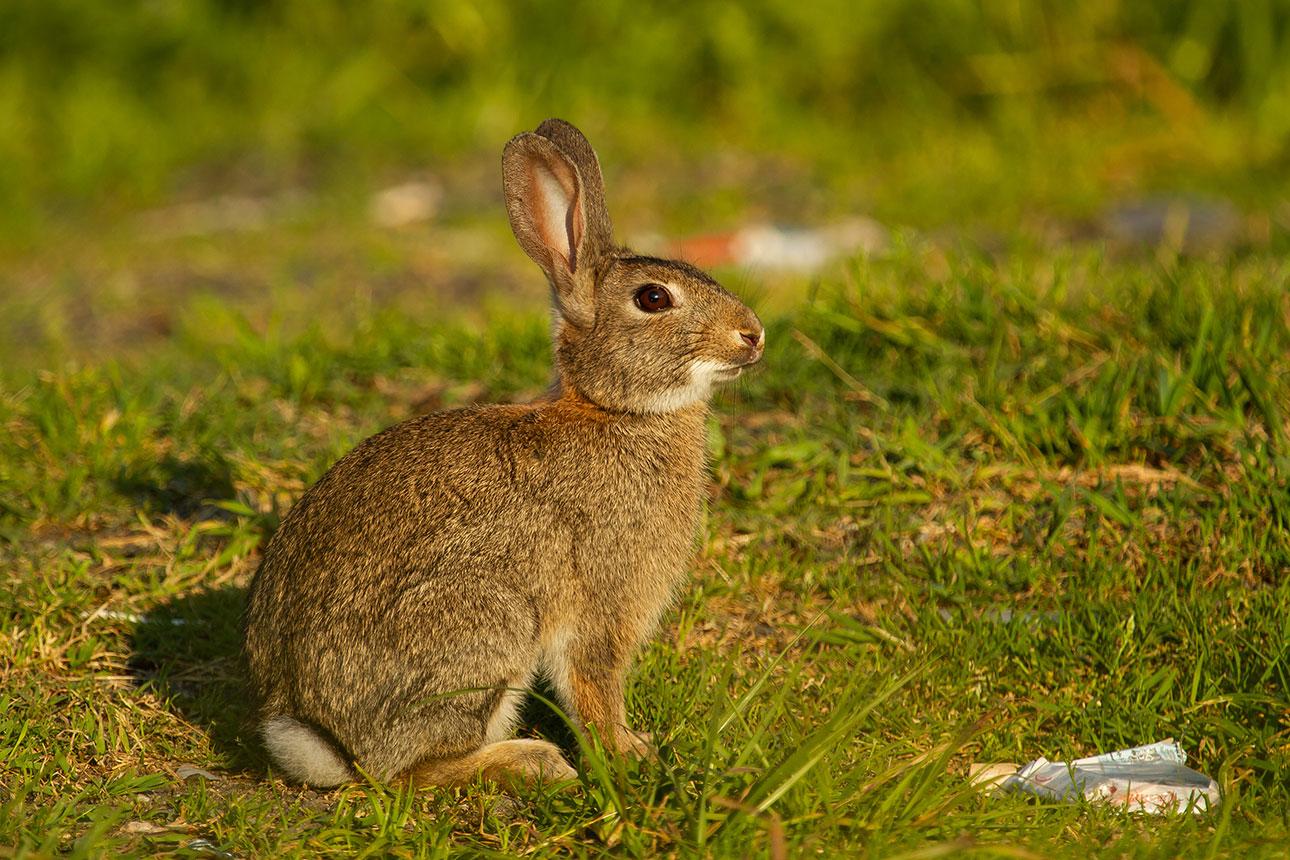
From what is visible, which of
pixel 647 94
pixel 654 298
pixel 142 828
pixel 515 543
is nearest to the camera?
pixel 142 828

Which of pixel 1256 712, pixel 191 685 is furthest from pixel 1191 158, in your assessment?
pixel 191 685

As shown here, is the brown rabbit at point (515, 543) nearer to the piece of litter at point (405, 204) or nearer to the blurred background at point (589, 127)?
the blurred background at point (589, 127)

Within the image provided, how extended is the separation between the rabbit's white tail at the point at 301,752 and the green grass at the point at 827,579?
0.07 meters

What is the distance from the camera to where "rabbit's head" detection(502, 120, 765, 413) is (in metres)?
3.68

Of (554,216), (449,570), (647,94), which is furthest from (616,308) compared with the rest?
(647,94)

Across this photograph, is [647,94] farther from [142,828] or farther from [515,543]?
[142,828]

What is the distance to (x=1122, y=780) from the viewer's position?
129 inches

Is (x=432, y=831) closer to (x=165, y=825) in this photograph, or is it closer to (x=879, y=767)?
(x=165, y=825)

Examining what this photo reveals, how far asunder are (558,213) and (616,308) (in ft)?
1.04

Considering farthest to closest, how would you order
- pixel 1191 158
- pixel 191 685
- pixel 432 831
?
pixel 1191 158, pixel 191 685, pixel 432 831

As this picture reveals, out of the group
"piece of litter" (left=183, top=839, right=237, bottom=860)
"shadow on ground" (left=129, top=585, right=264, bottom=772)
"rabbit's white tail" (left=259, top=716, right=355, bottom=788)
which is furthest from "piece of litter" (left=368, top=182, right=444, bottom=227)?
"piece of litter" (left=183, top=839, right=237, bottom=860)

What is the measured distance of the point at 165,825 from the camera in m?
3.12

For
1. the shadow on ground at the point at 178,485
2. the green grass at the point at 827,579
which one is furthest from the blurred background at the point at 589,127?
the shadow on ground at the point at 178,485

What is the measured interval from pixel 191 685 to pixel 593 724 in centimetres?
133
